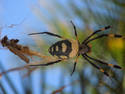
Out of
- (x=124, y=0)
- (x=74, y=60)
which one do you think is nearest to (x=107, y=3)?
(x=124, y=0)

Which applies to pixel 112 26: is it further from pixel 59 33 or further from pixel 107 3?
pixel 59 33

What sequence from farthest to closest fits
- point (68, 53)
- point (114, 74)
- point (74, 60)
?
1. point (74, 60)
2. point (68, 53)
3. point (114, 74)

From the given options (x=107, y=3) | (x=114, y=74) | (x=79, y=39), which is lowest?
(x=114, y=74)

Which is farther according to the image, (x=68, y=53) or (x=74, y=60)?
(x=74, y=60)

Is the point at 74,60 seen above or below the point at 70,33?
below

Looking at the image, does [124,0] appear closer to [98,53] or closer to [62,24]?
[98,53]

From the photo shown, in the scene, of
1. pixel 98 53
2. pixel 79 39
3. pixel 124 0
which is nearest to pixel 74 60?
pixel 79 39

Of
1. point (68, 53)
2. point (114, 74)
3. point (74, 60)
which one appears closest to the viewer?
point (114, 74)
